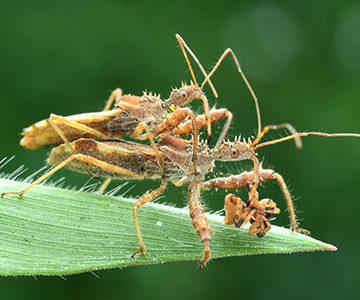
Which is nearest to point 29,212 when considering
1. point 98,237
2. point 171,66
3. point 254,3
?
point 98,237

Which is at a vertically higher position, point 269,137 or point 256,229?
point 269,137

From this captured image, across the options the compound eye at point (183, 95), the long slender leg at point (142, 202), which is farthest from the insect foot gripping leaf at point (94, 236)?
the compound eye at point (183, 95)

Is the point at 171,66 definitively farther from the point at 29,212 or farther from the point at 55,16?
the point at 29,212

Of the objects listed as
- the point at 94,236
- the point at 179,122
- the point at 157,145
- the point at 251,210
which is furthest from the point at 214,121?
the point at 94,236

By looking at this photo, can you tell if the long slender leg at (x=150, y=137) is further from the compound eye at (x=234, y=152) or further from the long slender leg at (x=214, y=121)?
the compound eye at (x=234, y=152)

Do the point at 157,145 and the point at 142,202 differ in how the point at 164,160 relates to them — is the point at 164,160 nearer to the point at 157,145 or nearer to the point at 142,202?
the point at 157,145
